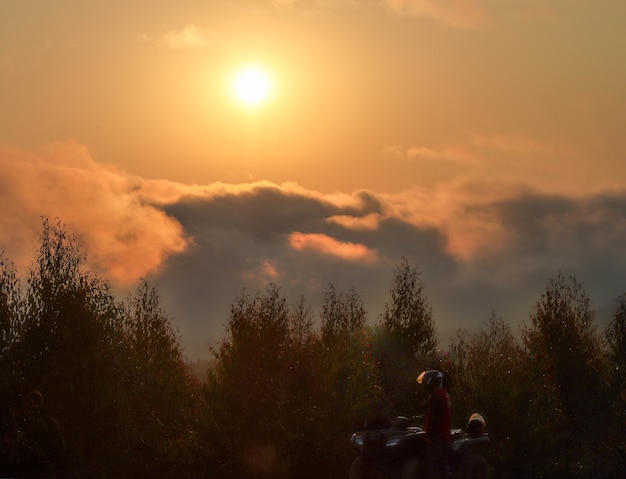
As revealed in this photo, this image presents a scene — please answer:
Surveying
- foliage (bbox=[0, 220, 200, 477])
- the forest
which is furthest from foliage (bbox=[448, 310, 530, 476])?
foliage (bbox=[0, 220, 200, 477])

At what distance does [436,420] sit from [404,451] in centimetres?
118

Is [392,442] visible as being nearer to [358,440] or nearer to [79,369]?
[358,440]

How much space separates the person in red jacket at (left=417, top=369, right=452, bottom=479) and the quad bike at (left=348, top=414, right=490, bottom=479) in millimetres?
211

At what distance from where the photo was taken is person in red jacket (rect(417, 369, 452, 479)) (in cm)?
1738

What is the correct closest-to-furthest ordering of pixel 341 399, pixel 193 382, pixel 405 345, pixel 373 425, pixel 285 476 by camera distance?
1. pixel 373 425
2. pixel 285 476
3. pixel 341 399
4. pixel 193 382
5. pixel 405 345

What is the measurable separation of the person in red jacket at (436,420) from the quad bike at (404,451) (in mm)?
211

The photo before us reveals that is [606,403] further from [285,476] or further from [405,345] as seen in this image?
[285,476]

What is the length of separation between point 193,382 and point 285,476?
2083cm

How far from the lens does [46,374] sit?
31.0 metres

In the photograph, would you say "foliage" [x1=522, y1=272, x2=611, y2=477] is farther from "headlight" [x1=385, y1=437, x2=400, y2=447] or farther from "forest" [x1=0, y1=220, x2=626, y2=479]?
"headlight" [x1=385, y1=437, x2=400, y2=447]

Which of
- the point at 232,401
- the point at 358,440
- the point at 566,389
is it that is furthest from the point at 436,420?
the point at 566,389

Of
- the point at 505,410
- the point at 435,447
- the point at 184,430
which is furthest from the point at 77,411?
the point at 435,447

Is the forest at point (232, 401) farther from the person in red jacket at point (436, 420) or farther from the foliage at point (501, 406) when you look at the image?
the person in red jacket at point (436, 420)

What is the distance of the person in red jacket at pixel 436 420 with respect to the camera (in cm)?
1738
